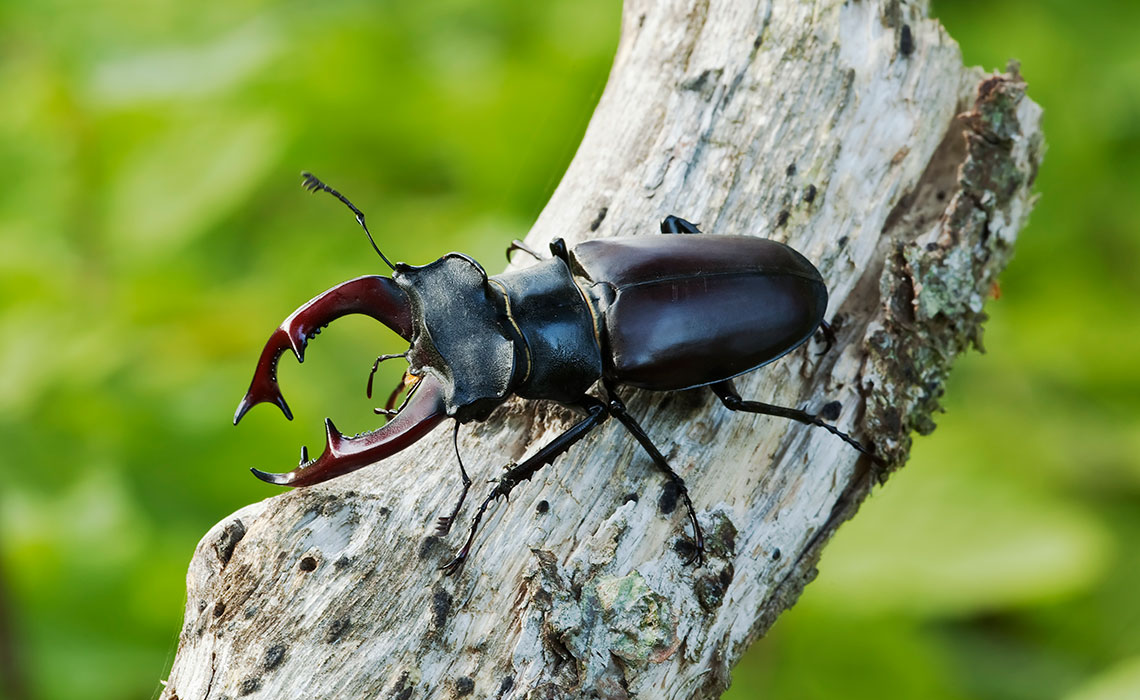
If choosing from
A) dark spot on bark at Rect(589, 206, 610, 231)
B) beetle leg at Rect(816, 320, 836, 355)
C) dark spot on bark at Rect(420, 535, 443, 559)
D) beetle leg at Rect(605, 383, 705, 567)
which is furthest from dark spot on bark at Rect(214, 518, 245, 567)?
beetle leg at Rect(816, 320, 836, 355)

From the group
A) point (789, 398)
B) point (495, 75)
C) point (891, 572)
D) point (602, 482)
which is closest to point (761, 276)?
point (789, 398)

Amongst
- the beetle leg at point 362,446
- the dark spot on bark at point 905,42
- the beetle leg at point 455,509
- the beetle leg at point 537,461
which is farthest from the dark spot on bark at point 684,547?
the dark spot on bark at point 905,42

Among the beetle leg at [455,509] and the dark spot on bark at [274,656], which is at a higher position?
the beetle leg at [455,509]

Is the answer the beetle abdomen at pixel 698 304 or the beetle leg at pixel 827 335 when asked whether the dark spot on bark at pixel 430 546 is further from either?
the beetle leg at pixel 827 335

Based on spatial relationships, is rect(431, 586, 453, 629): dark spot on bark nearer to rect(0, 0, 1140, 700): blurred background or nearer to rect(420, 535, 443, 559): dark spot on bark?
rect(420, 535, 443, 559): dark spot on bark

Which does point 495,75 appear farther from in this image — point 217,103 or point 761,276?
point 761,276

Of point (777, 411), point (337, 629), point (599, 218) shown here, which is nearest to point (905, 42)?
point (599, 218)
